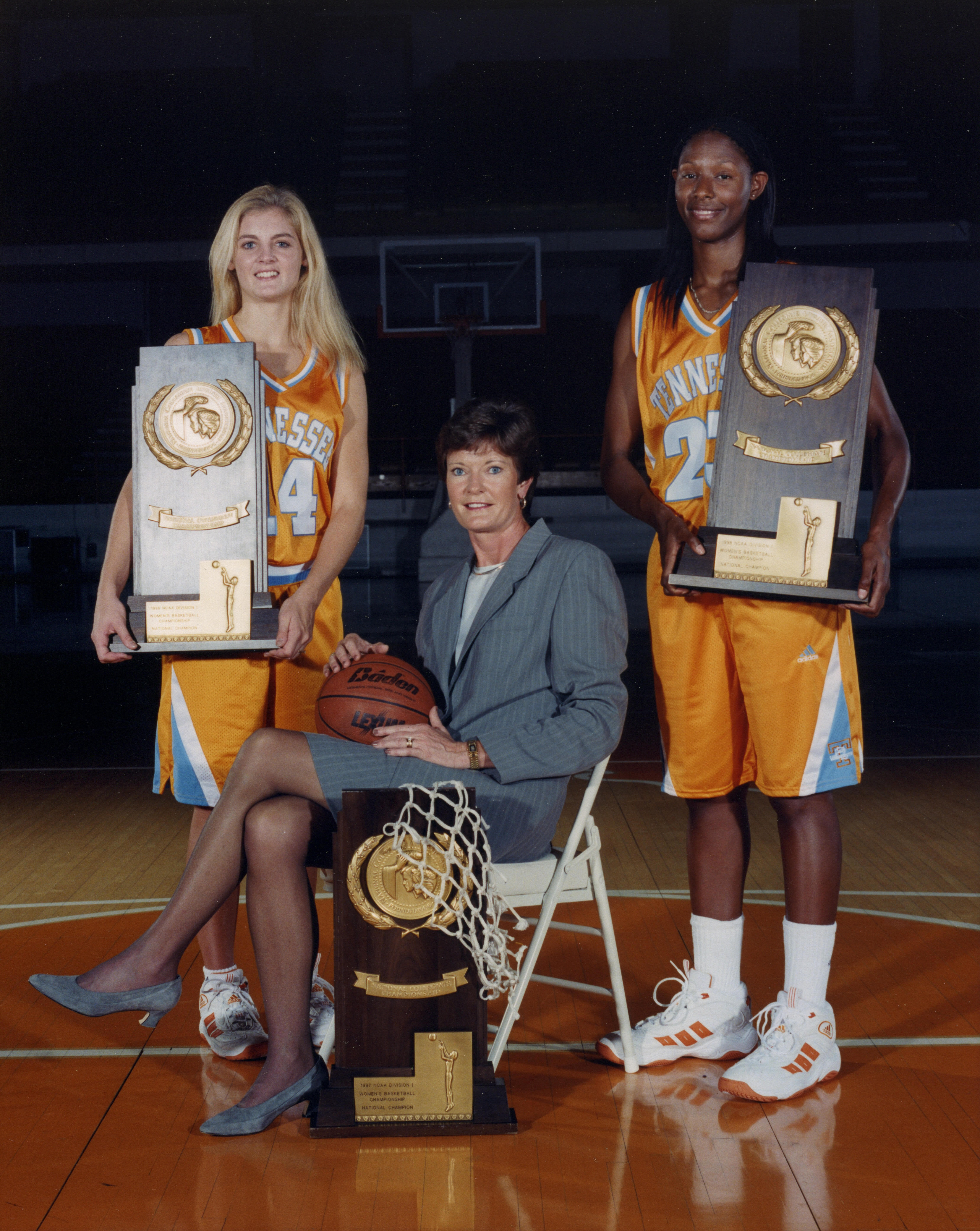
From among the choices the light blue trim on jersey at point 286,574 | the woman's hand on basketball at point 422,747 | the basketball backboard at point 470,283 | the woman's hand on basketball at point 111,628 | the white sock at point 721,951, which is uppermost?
the basketball backboard at point 470,283

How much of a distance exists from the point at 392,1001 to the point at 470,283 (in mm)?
14484

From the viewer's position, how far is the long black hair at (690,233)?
2.44 m

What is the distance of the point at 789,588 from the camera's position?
7.45 ft

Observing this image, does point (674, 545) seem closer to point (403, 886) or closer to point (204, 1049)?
point (403, 886)

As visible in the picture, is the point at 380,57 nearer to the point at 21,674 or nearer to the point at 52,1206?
the point at 21,674

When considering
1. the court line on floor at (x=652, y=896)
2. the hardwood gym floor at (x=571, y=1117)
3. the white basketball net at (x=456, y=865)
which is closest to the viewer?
the hardwood gym floor at (x=571, y=1117)

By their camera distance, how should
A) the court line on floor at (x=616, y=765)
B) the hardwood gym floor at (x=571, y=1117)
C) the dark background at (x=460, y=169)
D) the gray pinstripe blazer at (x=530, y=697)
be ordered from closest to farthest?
1. the hardwood gym floor at (x=571, y=1117)
2. the gray pinstripe blazer at (x=530, y=697)
3. the court line on floor at (x=616, y=765)
4. the dark background at (x=460, y=169)

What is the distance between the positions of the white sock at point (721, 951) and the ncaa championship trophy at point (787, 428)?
697 millimetres

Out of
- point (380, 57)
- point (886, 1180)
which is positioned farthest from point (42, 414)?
point (886, 1180)

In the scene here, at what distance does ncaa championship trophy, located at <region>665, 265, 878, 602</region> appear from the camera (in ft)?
7.55

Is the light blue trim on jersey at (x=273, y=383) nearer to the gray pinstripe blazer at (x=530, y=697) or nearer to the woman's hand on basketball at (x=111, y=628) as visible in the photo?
the woman's hand on basketball at (x=111, y=628)

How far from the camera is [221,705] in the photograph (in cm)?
251

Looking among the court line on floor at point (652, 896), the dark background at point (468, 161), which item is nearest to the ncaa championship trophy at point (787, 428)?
the court line on floor at point (652, 896)

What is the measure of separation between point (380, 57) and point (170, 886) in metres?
15.5
